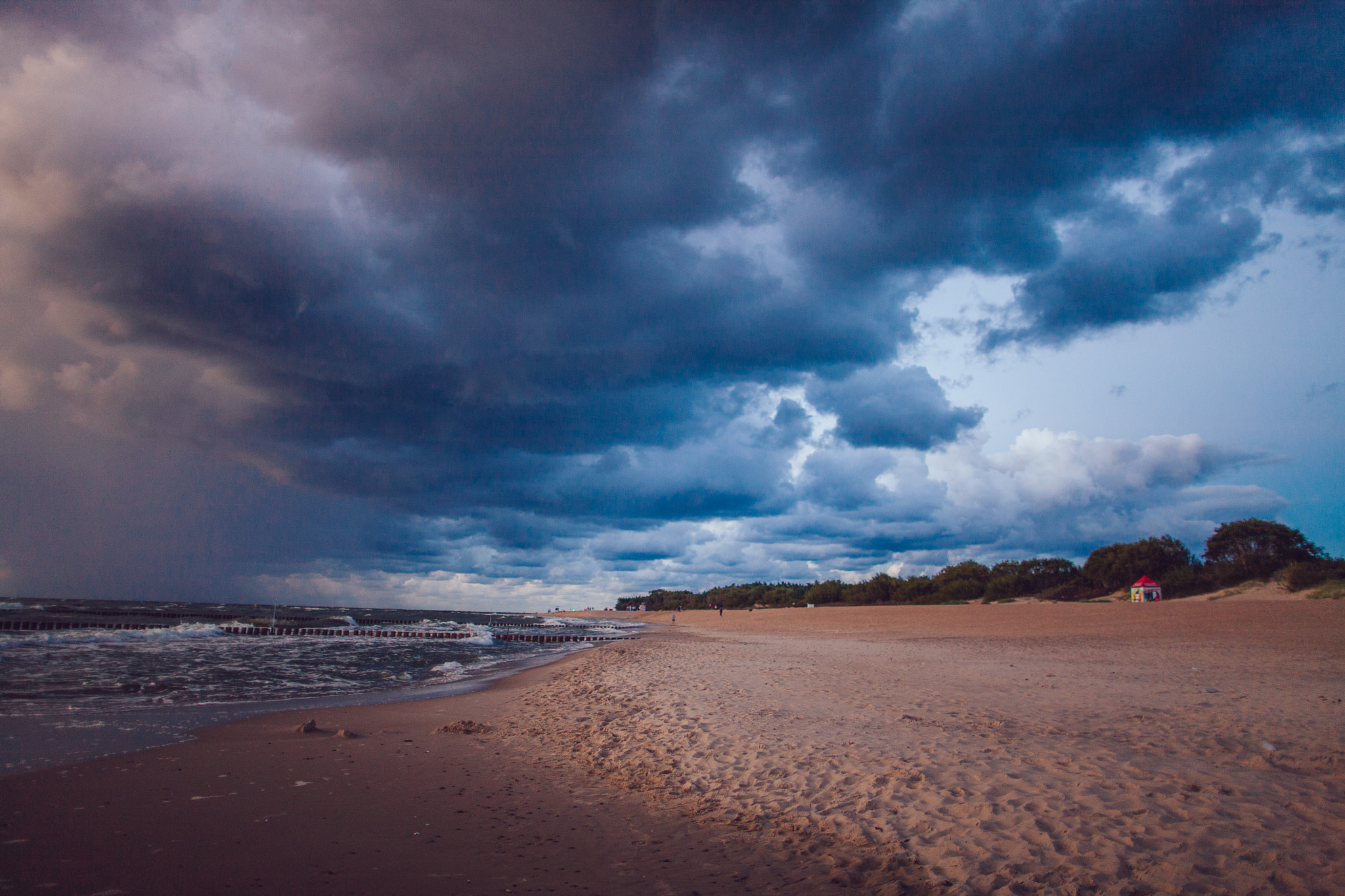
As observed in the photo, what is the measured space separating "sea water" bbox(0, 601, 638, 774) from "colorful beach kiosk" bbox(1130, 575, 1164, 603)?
4323cm

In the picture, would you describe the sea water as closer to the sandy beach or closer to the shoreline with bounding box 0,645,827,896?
the sandy beach

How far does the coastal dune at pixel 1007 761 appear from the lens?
217 inches

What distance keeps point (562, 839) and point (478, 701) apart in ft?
38.6

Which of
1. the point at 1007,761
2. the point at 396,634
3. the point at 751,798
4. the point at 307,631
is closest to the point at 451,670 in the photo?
the point at 751,798

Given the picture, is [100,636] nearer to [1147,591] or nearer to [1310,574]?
[1147,591]

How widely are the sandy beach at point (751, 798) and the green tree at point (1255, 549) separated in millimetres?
35989

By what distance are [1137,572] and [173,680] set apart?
6519 centimetres

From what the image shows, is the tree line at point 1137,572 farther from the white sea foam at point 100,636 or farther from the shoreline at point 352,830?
the white sea foam at point 100,636

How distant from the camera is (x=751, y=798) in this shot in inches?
296

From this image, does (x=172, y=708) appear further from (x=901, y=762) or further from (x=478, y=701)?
(x=901, y=762)

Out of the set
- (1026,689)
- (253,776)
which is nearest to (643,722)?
(253,776)

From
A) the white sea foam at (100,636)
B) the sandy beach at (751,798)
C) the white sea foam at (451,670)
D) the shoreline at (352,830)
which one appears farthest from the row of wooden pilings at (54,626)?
the sandy beach at (751,798)

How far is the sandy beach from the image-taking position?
5.42 m

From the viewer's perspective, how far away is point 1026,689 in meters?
13.8
